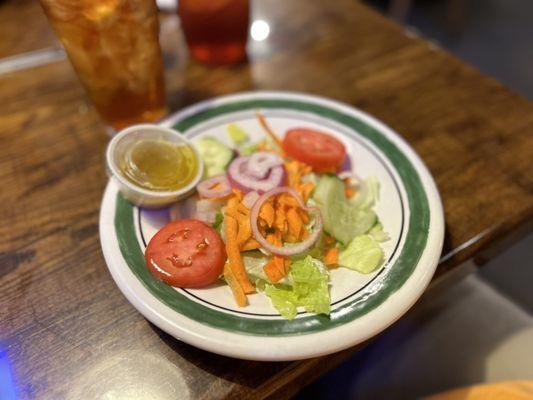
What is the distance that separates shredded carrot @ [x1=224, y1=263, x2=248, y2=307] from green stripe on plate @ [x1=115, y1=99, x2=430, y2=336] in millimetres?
62

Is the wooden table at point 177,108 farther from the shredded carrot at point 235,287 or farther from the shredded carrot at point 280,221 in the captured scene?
the shredded carrot at point 280,221

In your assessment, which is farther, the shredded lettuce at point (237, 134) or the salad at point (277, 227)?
the shredded lettuce at point (237, 134)

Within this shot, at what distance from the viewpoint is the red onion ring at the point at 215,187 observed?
124 cm

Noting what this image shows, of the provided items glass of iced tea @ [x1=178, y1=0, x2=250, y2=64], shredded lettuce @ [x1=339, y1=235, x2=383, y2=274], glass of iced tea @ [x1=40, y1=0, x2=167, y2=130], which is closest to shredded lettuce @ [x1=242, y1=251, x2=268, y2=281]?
shredded lettuce @ [x1=339, y1=235, x2=383, y2=274]

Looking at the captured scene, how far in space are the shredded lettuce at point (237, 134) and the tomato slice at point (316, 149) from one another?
150 mm

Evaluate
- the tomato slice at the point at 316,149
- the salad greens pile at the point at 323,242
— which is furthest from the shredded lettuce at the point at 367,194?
the tomato slice at the point at 316,149

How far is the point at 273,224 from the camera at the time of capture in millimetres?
1159

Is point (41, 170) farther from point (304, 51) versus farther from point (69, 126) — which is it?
point (304, 51)

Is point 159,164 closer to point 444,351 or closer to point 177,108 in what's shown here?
point 177,108

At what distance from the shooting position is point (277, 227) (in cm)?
116

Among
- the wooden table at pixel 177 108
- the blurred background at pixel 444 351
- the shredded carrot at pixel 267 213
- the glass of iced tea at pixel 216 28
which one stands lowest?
the blurred background at pixel 444 351

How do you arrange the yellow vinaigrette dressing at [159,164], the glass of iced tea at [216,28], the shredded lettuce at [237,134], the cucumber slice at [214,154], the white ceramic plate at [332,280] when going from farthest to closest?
the glass of iced tea at [216,28] → the shredded lettuce at [237,134] → the cucumber slice at [214,154] → the yellow vinaigrette dressing at [159,164] → the white ceramic plate at [332,280]

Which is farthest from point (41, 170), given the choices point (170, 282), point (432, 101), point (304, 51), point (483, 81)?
point (483, 81)

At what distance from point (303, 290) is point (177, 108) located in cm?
99
